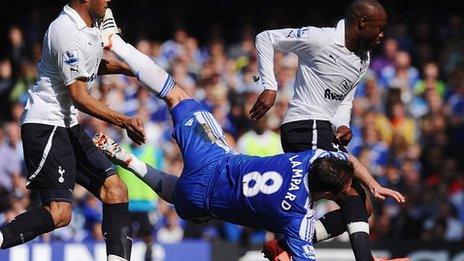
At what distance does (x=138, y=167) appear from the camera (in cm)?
1005

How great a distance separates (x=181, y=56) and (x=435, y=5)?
496cm

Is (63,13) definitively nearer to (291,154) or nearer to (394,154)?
(291,154)

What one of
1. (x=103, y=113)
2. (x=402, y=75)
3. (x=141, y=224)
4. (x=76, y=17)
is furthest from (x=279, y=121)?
(x=103, y=113)

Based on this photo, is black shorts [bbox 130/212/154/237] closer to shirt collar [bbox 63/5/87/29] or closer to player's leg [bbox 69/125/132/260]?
player's leg [bbox 69/125/132/260]

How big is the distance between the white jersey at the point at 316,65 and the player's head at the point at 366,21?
0.16 meters

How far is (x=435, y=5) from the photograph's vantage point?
20.4 m

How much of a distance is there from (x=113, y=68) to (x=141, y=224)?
465 cm

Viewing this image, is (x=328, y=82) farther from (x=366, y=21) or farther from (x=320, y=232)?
(x=320, y=232)

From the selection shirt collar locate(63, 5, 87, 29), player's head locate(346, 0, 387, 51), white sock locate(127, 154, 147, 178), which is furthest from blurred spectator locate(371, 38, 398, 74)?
shirt collar locate(63, 5, 87, 29)

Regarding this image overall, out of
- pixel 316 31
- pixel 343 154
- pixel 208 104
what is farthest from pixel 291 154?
pixel 208 104

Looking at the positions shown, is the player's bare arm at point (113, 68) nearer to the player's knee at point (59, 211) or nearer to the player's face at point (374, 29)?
the player's knee at point (59, 211)

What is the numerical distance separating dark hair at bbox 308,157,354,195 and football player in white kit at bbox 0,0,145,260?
167cm

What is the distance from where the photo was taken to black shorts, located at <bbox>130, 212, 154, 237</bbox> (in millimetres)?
14120

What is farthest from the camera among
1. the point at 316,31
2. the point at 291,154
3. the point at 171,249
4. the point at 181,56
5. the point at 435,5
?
the point at 435,5
